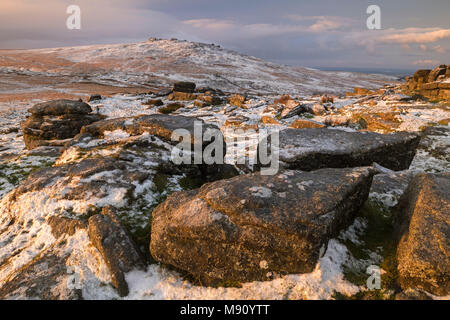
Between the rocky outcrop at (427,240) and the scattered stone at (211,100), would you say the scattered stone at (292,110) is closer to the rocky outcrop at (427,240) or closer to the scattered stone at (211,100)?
the scattered stone at (211,100)

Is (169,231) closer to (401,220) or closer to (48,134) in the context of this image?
(401,220)

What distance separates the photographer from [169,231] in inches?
194

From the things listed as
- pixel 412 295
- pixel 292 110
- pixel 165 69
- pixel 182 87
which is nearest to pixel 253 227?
pixel 412 295

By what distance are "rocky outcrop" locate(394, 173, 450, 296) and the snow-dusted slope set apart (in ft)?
215

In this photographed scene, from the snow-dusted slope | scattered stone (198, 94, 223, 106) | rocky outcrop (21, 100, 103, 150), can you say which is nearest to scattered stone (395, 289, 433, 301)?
rocky outcrop (21, 100, 103, 150)

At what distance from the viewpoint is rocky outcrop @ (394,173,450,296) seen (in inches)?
153

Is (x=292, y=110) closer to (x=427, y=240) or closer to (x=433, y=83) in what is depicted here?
(x=433, y=83)

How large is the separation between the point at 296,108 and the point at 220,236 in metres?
21.6

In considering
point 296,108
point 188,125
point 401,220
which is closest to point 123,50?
point 296,108

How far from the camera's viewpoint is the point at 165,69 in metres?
93.8

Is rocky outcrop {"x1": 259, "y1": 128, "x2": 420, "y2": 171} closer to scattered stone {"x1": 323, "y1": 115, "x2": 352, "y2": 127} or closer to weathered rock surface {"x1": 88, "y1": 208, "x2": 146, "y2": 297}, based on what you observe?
weathered rock surface {"x1": 88, "y1": 208, "x2": 146, "y2": 297}

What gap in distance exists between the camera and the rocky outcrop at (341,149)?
8172 mm

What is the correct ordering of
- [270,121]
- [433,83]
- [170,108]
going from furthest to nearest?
[170,108] < [433,83] < [270,121]

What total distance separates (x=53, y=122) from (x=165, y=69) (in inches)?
3388
